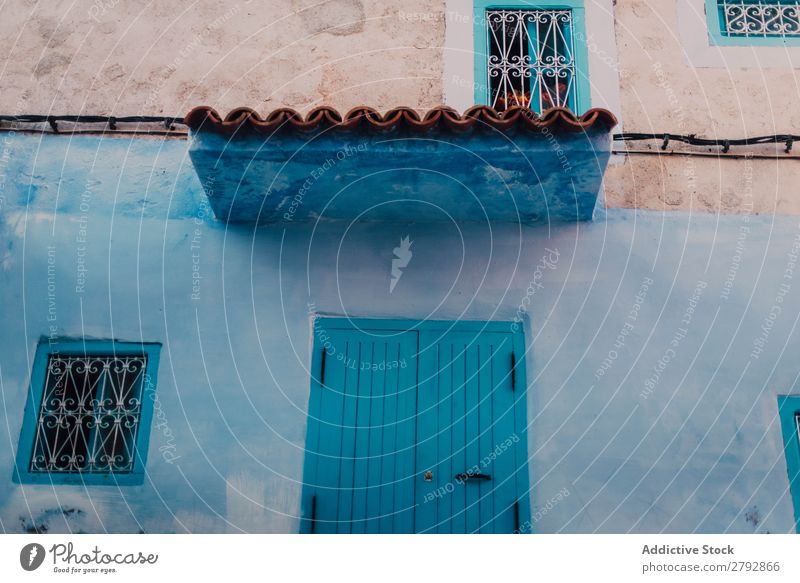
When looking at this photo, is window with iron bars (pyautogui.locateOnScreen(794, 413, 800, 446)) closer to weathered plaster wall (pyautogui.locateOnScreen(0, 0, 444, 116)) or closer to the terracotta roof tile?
the terracotta roof tile

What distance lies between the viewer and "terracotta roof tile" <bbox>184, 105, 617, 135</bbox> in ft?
15.0

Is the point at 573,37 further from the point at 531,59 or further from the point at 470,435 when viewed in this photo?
the point at 470,435

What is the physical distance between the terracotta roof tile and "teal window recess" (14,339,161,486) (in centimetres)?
163

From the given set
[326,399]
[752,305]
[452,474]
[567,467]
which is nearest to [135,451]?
[326,399]

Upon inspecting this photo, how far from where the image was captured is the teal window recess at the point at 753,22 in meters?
6.04

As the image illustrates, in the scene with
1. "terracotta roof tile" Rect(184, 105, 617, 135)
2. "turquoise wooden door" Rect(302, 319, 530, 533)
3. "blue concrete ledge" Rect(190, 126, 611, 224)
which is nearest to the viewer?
"terracotta roof tile" Rect(184, 105, 617, 135)

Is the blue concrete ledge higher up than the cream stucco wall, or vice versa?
the cream stucco wall

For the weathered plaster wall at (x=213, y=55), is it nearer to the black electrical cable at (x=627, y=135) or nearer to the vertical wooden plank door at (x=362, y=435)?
the black electrical cable at (x=627, y=135)

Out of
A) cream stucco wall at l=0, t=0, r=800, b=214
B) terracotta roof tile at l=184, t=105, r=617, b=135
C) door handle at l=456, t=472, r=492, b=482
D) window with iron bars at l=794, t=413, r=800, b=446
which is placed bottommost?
door handle at l=456, t=472, r=492, b=482

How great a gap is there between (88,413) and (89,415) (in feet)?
0.05

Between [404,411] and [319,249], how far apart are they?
1.28 m

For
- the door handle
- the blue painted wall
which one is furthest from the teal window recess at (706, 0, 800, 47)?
the door handle

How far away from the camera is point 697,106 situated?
5.84 metres
